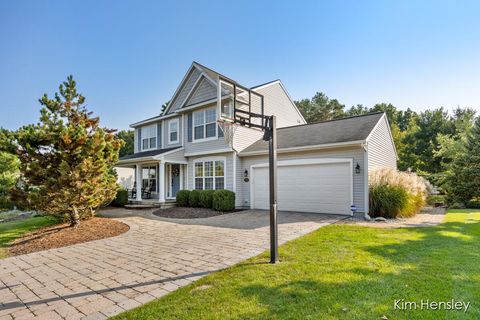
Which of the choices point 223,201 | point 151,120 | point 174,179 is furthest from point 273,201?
point 151,120

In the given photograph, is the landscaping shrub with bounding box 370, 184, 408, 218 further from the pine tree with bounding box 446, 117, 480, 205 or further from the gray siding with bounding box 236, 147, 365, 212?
the pine tree with bounding box 446, 117, 480, 205

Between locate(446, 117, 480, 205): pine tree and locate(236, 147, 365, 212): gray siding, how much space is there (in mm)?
7823

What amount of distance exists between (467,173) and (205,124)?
14.4 meters

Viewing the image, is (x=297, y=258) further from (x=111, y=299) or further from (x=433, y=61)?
(x=433, y=61)

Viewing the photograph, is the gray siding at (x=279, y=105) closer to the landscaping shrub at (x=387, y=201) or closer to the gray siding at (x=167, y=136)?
the gray siding at (x=167, y=136)

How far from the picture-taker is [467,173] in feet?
43.7

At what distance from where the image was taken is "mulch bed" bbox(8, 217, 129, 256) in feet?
21.6

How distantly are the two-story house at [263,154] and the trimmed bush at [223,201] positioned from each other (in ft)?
2.42

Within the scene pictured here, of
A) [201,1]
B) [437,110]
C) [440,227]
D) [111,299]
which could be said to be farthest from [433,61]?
[437,110]

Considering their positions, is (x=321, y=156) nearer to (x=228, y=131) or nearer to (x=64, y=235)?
(x=228, y=131)

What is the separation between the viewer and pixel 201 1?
1019cm

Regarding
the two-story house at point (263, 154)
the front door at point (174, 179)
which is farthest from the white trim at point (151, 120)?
the front door at point (174, 179)

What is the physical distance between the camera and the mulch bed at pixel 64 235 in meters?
6.57

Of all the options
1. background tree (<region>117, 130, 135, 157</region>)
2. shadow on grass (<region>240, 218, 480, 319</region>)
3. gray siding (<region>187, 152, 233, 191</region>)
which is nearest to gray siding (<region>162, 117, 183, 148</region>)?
gray siding (<region>187, 152, 233, 191</region>)
